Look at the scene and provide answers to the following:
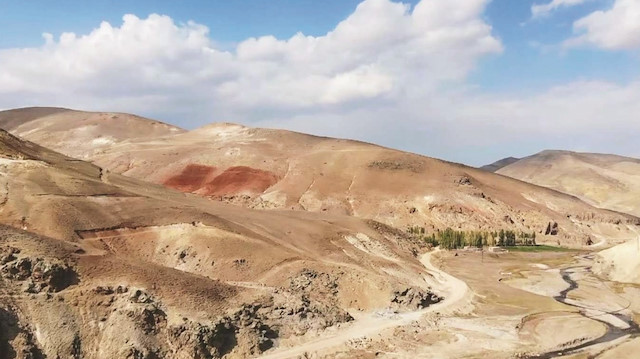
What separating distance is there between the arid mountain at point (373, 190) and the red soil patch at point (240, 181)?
1.04ft

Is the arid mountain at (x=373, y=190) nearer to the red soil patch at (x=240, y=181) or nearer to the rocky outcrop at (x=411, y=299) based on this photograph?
the red soil patch at (x=240, y=181)

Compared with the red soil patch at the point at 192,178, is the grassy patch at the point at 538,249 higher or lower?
lower

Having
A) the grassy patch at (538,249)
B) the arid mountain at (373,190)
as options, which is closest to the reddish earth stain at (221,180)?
the arid mountain at (373,190)

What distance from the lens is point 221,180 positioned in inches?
7013

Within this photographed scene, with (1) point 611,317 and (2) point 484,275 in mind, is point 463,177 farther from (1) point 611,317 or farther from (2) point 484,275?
(1) point 611,317

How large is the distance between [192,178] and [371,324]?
127 metres

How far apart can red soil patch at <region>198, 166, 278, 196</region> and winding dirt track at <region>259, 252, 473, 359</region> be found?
9193 centimetres

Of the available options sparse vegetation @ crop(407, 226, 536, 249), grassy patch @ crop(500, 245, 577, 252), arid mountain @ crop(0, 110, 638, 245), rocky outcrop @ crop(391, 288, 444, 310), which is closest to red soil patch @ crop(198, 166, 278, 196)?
arid mountain @ crop(0, 110, 638, 245)

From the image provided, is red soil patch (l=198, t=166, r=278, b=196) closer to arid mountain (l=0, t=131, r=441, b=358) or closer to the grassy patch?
arid mountain (l=0, t=131, r=441, b=358)

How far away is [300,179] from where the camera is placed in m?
175

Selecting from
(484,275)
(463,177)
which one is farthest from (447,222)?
(484,275)

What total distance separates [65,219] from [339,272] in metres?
37.2

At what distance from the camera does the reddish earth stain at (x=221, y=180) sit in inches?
6777

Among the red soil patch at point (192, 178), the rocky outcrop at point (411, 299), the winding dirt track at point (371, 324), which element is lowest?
the winding dirt track at point (371, 324)
